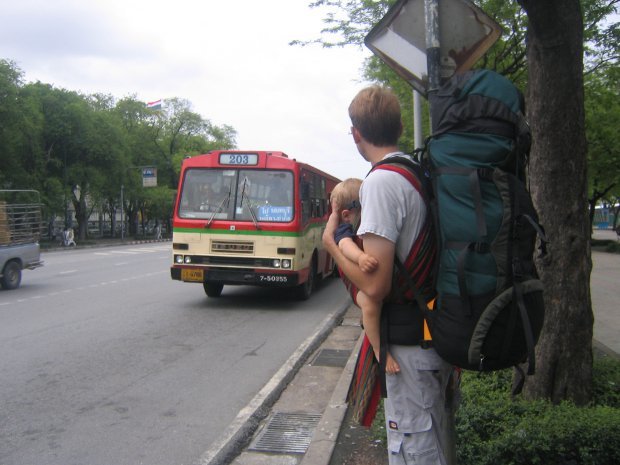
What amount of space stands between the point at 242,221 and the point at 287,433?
240 inches

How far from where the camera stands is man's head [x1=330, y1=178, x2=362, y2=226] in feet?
8.17

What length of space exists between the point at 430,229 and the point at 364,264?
12.1 inches

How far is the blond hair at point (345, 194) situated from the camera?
8.25 feet

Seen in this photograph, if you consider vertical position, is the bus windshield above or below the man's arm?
above

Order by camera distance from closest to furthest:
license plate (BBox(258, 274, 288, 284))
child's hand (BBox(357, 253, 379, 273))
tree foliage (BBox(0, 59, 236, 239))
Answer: child's hand (BBox(357, 253, 379, 273)) → license plate (BBox(258, 274, 288, 284)) → tree foliage (BBox(0, 59, 236, 239))

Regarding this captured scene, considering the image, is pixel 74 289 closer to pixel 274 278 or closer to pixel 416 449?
pixel 274 278

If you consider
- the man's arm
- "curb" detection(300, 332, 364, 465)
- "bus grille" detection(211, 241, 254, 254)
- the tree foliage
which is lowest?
"curb" detection(300, 332, 364, 465)

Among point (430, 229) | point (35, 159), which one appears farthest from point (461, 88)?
point (35, 159)

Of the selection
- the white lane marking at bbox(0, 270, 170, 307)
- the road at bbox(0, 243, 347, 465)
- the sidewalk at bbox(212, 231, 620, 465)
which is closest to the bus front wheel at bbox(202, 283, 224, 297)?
the road at bbox(0, 243, 347, 465)

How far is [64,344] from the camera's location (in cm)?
775

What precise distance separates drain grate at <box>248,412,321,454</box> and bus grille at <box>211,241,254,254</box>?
5.31m

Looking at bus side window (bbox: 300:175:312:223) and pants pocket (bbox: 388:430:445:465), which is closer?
pants pocket (bbox: 388:430:445:465)

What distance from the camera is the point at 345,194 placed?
252cm

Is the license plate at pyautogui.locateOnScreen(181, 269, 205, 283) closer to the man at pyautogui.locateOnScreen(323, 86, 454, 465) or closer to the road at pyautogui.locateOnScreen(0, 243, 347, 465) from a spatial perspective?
the road at pyautogui.locateOnScreen(0, 243, 347, 465)
